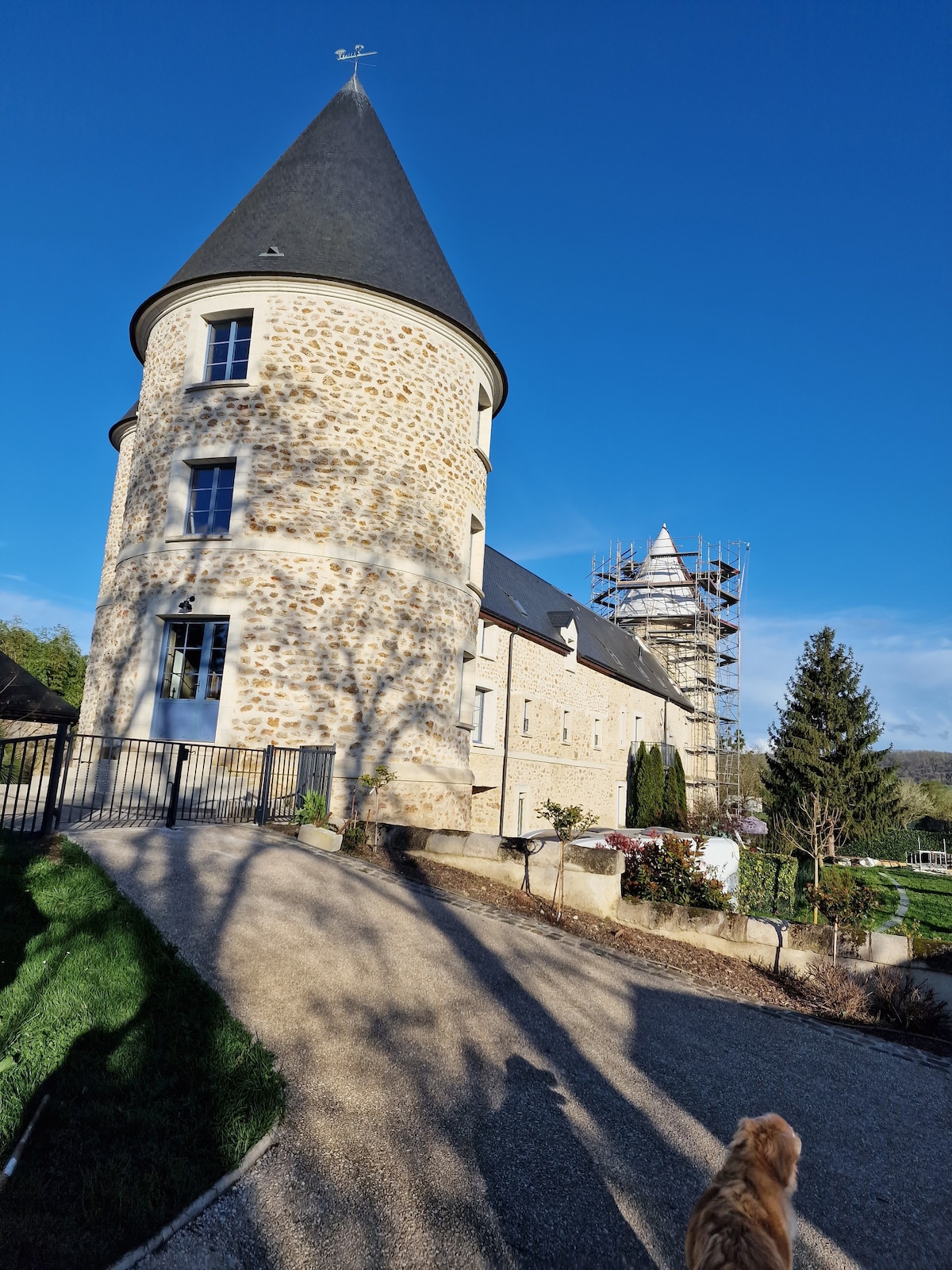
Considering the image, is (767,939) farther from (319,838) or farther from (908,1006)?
(319,838)

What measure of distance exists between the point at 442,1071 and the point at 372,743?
8088 millimetres

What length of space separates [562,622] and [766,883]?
12.4 m

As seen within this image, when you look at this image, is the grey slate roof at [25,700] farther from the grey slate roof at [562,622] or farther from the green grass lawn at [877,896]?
the green grass lawn at [877,896]

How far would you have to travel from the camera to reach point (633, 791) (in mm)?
31375

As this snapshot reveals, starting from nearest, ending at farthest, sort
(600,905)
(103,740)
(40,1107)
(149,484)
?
(40,1107) < (600,905) < (103,740) < (149,484)

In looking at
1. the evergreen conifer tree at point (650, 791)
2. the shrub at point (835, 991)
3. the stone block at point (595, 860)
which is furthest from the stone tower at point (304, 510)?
the evergreen conifer tree at point (650, 791)

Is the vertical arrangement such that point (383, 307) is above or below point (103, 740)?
above

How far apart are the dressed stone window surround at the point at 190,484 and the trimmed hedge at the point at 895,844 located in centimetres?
2888

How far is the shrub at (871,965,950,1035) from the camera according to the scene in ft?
22.8

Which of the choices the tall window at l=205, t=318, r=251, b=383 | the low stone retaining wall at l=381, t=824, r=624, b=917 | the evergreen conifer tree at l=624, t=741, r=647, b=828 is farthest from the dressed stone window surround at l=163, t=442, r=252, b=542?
the evergreen conifer tree at l=624, t=741, r=647, b=828

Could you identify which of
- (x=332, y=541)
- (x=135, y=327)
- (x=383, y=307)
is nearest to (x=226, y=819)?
(x=332, y=541)

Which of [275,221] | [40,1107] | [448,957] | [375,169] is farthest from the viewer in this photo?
[375,169]

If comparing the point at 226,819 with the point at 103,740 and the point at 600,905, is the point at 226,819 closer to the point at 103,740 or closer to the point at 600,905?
the point at 103,740

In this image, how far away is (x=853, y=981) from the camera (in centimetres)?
760
